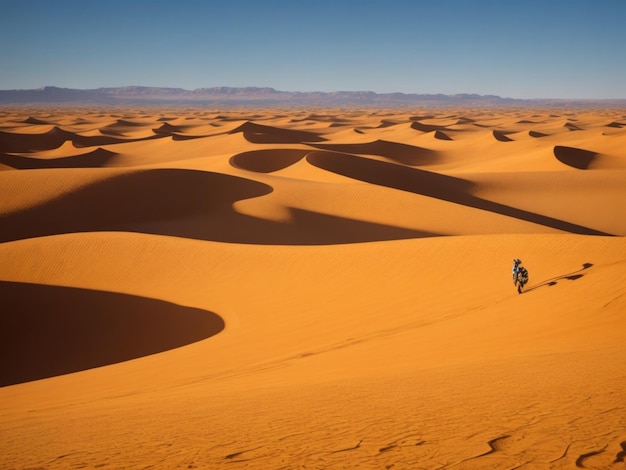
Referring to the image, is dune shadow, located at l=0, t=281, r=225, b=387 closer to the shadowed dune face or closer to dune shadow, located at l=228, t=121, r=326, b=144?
the shadowed dune face

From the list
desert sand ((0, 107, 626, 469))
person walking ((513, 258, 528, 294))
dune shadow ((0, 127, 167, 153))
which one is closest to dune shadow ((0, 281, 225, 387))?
desert sand ((0, 107, 626, 469))

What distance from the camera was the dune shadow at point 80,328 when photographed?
35.3ft

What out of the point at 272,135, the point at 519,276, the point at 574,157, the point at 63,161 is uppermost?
the point at 272,135

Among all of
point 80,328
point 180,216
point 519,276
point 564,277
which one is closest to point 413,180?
point 180,216

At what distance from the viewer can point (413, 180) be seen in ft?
115

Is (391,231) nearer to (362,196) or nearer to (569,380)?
(362,196)

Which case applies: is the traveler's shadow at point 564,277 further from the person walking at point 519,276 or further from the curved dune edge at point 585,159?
the curved dune edge at point 585,159

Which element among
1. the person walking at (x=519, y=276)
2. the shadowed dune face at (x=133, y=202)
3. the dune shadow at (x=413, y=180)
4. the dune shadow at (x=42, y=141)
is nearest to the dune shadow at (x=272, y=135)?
the dune shadow at (x=42, y=141)

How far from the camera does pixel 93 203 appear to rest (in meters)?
26.2

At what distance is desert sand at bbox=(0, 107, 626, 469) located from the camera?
466 centimetres

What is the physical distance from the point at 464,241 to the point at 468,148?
1849 inches

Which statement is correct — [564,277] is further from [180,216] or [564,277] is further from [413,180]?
[413,180]

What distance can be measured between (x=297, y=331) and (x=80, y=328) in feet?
14.7

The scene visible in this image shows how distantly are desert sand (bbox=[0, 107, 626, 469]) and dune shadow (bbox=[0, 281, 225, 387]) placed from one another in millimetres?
45
